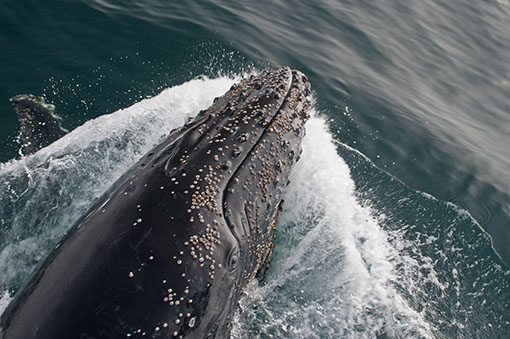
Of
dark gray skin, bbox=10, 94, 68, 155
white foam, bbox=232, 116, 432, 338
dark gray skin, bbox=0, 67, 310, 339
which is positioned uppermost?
dark gray skin, bbox=0, 67, 310, 339

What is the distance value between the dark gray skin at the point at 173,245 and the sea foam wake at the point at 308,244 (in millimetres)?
1149

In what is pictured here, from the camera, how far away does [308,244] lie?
8953 mm

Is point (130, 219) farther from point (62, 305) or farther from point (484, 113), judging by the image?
point (484, 113)

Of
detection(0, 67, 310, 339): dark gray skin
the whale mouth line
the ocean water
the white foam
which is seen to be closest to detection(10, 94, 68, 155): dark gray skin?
the ocean water

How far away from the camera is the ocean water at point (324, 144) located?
26.5 ft

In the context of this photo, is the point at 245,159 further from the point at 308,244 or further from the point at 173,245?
the point at 308,244

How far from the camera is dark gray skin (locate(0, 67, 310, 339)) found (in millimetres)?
4785

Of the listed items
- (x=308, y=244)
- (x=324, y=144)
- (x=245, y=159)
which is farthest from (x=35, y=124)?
(x=324, y=144)

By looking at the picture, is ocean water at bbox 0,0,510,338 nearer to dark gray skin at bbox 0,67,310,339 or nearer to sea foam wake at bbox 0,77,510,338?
sea foam wake at bbox 0,77,510,338

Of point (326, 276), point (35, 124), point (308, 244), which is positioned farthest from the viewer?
point (35, 124)

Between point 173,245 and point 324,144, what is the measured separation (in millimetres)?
7412

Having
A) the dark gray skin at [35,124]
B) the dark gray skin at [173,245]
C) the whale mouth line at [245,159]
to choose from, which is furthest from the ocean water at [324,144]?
the whale mouth line at [245,159]

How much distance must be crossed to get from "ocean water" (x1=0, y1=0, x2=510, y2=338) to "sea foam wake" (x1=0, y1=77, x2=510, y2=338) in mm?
30

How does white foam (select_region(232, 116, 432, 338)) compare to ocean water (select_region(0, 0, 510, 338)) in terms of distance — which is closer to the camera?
white foam (select_region(232, 116, 432, 338))
